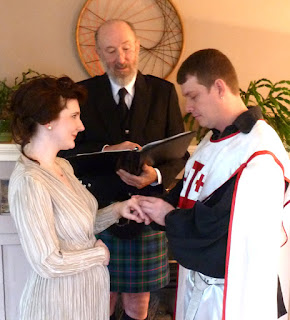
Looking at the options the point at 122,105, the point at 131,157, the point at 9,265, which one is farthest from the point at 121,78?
the point at 9,265

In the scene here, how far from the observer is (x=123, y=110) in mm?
1807

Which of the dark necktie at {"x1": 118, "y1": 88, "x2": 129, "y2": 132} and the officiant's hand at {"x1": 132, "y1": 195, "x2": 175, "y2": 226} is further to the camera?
the dark necktie at {"x1": 118, "y1": 88, "x2": 129, "y2": 132}

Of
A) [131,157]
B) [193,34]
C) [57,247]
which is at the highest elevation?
[193,34]

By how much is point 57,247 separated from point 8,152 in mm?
939

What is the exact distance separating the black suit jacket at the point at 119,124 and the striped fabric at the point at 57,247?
0.37 metres

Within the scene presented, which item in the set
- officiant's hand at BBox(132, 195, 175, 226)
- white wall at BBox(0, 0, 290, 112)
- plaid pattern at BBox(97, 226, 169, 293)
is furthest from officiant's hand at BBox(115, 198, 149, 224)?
white wall at BBox(0, 0, 290, 112)

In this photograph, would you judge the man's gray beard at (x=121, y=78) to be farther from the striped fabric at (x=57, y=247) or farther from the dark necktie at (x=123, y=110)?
the striped fabric at (x=57, y=247)

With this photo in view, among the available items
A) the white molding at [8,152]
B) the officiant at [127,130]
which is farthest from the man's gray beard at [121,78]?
the white molding at [8,152]

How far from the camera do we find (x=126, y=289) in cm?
185

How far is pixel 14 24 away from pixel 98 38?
30.3 inches

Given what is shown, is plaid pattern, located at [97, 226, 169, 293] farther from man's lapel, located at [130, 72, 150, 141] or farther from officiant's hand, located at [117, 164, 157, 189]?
man's lapel, located at [130, 72, 150, 141]

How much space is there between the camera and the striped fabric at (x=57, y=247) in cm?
113

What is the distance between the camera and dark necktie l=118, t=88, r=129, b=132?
1.80m

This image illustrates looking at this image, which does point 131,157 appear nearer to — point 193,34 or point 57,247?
point 57,247
